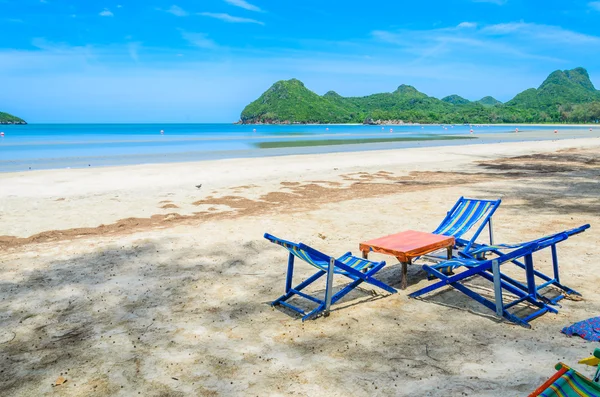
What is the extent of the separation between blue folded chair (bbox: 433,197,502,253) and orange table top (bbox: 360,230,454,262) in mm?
559

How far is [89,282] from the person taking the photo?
616 cm

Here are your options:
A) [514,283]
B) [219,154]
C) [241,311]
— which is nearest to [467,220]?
[514,283]

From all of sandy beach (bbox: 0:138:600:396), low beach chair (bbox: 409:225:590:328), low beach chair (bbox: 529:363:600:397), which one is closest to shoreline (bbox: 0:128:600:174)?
sandy beach (bbox: 0:138:600:396)

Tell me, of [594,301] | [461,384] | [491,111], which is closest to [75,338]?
[461,384]

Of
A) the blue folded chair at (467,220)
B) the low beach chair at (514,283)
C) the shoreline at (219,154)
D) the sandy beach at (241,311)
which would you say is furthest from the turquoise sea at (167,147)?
the low beach chair at (514,283)

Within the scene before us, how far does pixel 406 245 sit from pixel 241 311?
2.12 metres

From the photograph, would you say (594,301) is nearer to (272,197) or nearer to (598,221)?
(598,221)

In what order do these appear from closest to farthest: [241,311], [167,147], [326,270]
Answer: [326,270] → [241,311] → [167,147]

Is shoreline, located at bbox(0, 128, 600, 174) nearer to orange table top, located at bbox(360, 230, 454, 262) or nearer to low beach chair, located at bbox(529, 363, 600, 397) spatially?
orange table top, located at bbox(360, 230, 454, 262)

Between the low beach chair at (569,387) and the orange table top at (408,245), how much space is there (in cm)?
299

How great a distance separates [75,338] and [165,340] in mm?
886

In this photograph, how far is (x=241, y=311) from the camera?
518 centimetres

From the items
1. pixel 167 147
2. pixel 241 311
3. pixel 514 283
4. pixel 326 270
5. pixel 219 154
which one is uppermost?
pixel 326 270

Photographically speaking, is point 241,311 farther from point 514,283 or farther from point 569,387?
point 569,387
